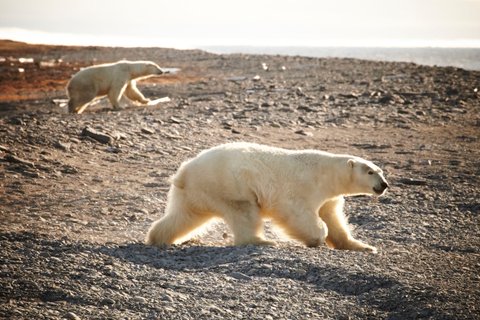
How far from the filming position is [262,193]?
26.2 feet

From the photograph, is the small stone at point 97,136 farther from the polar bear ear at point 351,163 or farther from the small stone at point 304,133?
the polar bear ear at point 351,163

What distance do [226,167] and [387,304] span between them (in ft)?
8.64

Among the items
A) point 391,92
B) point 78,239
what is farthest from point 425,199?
point 391,92

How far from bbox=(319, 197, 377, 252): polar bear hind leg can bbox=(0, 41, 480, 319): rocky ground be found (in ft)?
1.02

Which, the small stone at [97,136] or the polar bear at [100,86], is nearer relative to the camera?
the small stone at [97,136]

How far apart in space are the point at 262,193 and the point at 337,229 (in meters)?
1.04

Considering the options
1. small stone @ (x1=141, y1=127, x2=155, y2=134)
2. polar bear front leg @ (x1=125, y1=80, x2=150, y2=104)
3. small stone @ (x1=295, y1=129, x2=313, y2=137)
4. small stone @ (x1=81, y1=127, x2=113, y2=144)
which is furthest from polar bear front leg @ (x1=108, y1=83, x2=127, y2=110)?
small stone @ (x1=81, y1=127, x2=113, y2=144)

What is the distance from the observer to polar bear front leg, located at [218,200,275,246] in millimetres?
7787

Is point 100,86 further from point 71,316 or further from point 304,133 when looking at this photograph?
point 71,316

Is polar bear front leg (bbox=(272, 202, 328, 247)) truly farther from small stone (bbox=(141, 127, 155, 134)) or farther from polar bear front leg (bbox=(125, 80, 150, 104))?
polar bear front leg (bbox=(125, 80, 150, 104))

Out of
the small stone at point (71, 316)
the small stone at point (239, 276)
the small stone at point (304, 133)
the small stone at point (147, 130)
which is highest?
the small stone at point (147, 130)

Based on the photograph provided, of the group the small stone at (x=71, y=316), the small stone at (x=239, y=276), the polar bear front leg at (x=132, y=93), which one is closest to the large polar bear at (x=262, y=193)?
the small stone at (x=239, y=276)

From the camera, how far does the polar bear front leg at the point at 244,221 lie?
7.79 metres

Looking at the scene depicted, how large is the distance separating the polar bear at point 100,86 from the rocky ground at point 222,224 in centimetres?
111
